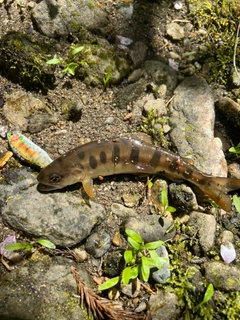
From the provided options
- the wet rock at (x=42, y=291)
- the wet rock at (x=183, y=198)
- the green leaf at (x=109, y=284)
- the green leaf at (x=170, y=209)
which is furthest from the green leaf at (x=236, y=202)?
the wet rock at (x=42, y=291)

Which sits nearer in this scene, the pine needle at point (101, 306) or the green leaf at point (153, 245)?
the pine needle at point (101, 306)

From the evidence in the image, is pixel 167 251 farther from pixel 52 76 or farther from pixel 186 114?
pixel 52 76

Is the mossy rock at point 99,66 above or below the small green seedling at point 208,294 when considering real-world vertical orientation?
above

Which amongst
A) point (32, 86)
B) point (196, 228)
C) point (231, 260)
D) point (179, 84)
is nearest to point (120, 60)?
point (179, 84)

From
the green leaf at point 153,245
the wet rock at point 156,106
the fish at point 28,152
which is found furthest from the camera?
the wet rock at point 156,106

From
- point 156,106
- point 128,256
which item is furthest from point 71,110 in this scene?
point 128,256

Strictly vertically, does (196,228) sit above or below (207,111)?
below

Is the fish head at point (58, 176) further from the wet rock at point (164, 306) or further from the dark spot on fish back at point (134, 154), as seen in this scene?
the wet rock at point (164, 306)
